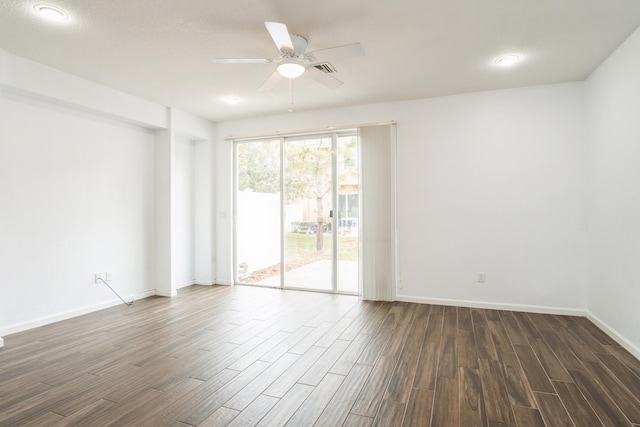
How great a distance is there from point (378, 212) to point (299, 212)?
129 centimetres

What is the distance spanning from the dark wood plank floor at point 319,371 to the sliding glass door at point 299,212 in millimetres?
1185

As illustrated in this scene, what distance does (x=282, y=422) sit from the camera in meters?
1.98

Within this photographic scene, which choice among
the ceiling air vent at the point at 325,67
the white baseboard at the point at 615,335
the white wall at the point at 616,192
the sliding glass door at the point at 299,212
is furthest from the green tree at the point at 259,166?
the white baseboard at the point at 615,335

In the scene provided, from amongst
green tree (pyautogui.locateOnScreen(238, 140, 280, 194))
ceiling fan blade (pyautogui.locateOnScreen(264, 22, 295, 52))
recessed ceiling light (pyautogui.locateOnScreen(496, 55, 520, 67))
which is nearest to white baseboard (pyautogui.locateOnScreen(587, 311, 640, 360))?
recessed ceiling light (pyautogui.locateOnScreen(496, 55, 520, 67))

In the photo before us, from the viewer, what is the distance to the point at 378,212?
4.77 m

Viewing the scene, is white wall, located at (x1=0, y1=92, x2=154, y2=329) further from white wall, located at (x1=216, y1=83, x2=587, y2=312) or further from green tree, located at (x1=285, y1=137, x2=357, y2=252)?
white wall, located at (x1=216, y1=83, x2=587, y2=312)

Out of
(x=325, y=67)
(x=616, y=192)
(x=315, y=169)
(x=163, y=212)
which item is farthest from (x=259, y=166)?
(x=616, y=192)

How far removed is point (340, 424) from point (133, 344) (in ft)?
7.22

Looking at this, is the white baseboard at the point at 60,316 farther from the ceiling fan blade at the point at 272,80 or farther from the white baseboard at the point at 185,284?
the ceiling fan blade at the point at 272,80

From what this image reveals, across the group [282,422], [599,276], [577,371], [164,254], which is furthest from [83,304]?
[599,276]

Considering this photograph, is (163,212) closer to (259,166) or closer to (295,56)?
(259,166)

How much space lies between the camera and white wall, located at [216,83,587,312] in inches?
159

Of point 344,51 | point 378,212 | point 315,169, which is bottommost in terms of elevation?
point 378,212

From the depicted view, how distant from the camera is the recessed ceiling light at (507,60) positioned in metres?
3.35
